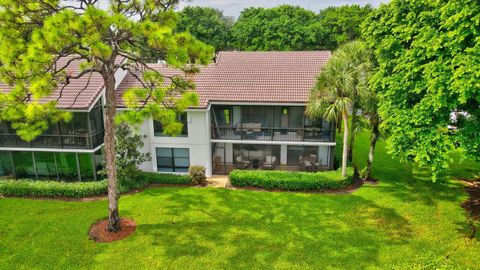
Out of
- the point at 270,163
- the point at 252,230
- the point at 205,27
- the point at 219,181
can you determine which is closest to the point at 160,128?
the point at 219,181

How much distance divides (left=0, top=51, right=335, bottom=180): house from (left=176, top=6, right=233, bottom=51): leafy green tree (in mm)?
27156

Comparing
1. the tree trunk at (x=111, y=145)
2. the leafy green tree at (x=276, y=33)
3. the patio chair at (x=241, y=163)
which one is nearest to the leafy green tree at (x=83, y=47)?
the tree trunk at (x=111, y=145)

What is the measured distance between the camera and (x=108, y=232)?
1566 centimetres

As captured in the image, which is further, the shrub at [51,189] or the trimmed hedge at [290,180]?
the trimmed hedge at [290,180]

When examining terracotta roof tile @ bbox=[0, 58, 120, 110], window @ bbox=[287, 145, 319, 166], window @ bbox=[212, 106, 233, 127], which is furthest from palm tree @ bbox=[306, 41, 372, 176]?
terracotta roof tile @ bbox=[0, 58, 120, 110]

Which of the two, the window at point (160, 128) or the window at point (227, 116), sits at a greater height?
the window at point (227, 116)

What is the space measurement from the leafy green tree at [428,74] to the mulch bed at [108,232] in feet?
41.7

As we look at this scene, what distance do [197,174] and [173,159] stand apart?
3013 millimetres

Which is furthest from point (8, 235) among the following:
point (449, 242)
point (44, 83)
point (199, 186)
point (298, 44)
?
point (298, 44)

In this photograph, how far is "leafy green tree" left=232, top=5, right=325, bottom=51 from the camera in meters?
49.1

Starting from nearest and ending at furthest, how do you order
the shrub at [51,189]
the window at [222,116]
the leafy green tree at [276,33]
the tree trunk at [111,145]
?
the tree trunk at [111,145], the shrub at [51,189], the window at [222,116], the leafy green tree at [276,33]

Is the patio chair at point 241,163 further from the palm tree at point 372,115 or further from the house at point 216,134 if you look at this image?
the palm tree at point 372,115

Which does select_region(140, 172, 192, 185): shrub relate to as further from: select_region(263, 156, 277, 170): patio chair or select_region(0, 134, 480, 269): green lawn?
select_region(263, 156, 277, 170): patio chair

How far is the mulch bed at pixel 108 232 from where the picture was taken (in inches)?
601
